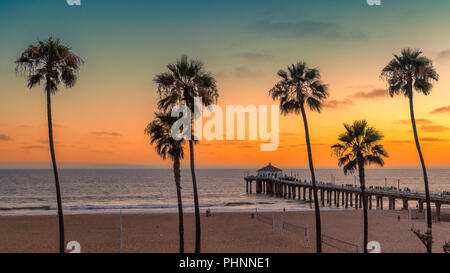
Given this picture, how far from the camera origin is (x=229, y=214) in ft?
168

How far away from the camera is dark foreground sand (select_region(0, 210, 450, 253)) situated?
29.0 m

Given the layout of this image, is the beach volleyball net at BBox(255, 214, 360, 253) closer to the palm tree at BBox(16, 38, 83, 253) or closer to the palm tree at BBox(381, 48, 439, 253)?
→ the palm tree at BBox(381, 48, 439, 253)

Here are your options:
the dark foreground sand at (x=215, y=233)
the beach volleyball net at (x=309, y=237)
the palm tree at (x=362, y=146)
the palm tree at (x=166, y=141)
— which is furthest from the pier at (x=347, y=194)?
the palm tree at (x=166, y=141)

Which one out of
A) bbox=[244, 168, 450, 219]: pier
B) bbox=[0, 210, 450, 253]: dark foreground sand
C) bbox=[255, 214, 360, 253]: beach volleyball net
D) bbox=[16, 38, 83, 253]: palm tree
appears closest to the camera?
bbox=[16, 38, 83, 253]: palm tree

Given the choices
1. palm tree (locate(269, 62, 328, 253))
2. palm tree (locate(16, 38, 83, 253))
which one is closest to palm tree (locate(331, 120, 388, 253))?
palm tree (locate(269, 62, 328, 253))

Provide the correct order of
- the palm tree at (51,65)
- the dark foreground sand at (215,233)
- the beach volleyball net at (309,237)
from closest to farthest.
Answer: the palm tree at (51,65)
the beach volleyball net at (309,237)
the dark foreground sand at (215,233)

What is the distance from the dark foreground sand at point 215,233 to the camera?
1140 inches

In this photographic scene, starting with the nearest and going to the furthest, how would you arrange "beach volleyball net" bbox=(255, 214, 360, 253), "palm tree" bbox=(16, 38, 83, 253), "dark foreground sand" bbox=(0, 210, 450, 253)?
"palm tree" bbox=(16, 38, 83, 253), "beach volleyball net" bbox=(255, 214, 360, 253), "dark foreground sand" bbox=(0, 210, 450, 253)

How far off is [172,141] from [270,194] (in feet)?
297

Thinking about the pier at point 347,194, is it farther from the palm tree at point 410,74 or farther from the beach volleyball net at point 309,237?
the palm tree at point 410,74

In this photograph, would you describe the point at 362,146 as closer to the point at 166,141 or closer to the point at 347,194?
the point at 166,141

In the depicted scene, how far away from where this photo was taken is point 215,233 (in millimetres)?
36031
